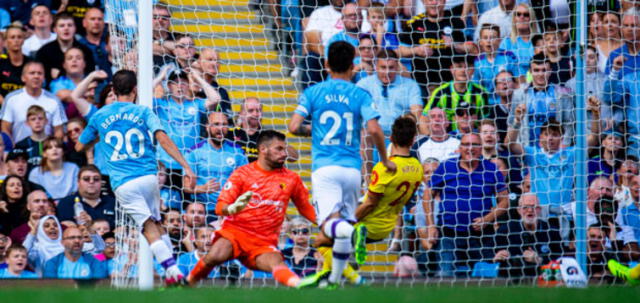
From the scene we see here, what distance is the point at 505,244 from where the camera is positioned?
10430mm

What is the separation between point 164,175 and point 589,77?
433cm

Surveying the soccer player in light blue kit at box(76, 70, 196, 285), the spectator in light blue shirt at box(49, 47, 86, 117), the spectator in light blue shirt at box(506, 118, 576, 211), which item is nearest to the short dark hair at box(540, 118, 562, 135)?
the spectator in light blue shirt at box(506, 118, 576, 211)

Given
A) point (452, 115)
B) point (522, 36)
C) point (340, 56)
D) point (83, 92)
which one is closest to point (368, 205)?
point (340, 56)

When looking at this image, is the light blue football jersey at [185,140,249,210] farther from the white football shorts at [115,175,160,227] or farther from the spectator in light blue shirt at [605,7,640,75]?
the spectator in light blue shirt at [605,7,640,75]

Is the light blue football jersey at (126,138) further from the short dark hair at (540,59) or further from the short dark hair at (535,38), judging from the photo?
the short dark hair at (535,38)

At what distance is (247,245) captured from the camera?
26.7 ft

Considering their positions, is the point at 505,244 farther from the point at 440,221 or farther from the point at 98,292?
the point at 98,292

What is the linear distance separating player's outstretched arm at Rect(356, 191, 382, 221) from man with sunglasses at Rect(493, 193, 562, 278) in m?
1.93

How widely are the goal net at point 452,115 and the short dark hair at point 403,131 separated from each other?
4.99 feet

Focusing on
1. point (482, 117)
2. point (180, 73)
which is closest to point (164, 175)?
point (180, 73)

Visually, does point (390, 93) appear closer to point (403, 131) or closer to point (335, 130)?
point (403, 131)

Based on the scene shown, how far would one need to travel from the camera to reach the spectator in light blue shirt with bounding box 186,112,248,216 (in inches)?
403

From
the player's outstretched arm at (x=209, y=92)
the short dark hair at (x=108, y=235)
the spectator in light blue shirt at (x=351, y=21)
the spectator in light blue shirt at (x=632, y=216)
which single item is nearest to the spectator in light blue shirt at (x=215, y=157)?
the player's outstretched arm at (x=209, y=92)

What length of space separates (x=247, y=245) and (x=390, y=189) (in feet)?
4.79
